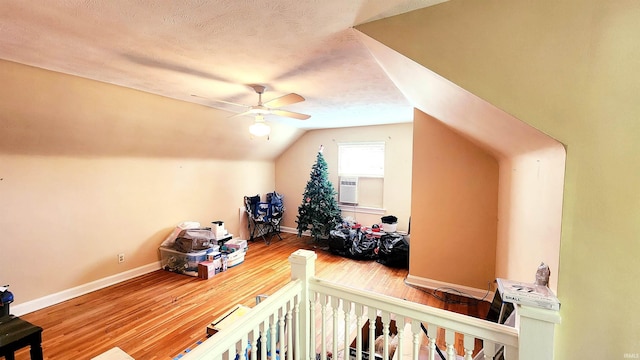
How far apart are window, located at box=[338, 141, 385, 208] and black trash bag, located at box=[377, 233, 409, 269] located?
3.67ft

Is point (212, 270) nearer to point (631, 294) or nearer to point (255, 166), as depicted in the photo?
point (255, 166)

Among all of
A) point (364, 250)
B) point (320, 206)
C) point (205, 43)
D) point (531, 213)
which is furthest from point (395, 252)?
point (205, 43)

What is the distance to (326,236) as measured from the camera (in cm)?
511

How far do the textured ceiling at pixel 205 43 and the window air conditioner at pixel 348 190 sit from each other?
273 centimetres

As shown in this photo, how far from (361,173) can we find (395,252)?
1.91 metres

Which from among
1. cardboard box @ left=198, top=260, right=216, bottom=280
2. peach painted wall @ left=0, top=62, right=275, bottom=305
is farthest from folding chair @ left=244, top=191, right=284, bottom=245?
cardboard box @ left=198, top=260, right=216, bottom=280

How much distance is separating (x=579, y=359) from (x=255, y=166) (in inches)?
210

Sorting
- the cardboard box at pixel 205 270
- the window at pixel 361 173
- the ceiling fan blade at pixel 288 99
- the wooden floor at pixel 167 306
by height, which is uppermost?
the ceiling fan blade at pixel 288 99

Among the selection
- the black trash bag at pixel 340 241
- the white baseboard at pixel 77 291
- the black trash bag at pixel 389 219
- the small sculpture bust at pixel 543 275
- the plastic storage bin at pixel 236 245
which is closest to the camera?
the small sculpture bust at pixel 543 275

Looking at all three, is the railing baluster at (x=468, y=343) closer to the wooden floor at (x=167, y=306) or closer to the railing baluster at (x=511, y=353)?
the railing baluster at (x=511, y=353)

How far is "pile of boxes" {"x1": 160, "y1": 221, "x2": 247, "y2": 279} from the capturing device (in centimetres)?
364

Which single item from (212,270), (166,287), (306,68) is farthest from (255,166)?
(306,68)

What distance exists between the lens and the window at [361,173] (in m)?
5.15

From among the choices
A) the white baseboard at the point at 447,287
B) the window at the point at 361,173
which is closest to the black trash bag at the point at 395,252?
the white baseboard at the point at 447,287
